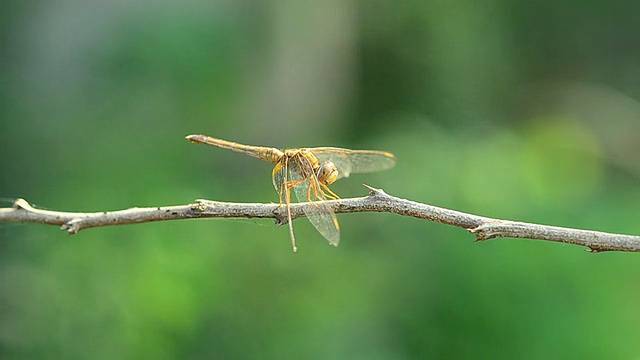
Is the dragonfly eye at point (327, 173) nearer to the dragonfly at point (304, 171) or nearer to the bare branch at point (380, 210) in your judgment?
the dragonfly at point (304, 171)

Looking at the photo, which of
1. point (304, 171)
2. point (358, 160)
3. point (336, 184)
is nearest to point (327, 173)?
point (304, 171)

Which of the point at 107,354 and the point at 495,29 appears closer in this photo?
the point at 107,354

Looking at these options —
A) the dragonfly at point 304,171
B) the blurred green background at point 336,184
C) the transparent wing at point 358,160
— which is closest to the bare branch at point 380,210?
the dragonfly at point 304,171

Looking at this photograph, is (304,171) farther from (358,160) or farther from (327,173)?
(358,160)

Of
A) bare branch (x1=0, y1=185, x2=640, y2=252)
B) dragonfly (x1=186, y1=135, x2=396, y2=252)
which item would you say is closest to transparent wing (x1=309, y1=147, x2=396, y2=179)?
dragonfly (x1=186, y1=135, x2=396, y2=252)

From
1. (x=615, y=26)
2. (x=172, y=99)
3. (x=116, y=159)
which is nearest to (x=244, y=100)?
(x=172, y=99)

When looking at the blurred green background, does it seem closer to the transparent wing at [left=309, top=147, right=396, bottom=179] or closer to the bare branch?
the transparent wing at [left=309, top=147, right=396, bottom=179]

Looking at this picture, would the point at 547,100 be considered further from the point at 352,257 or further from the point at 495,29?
the point at 352,257
